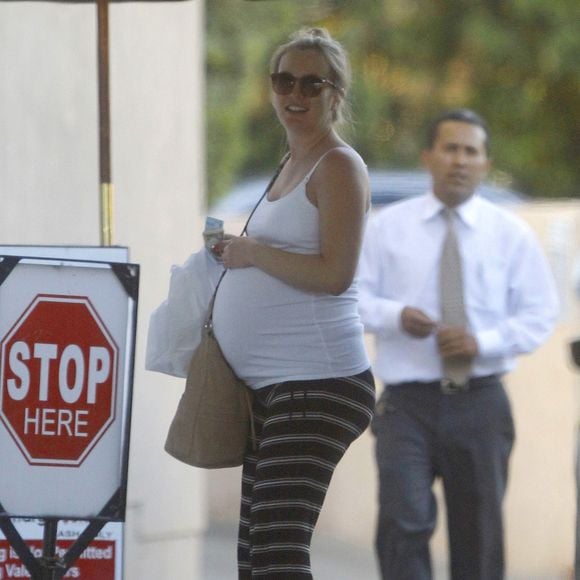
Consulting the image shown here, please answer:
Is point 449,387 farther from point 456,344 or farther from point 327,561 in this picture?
point 327,561

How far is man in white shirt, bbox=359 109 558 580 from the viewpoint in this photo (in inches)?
220

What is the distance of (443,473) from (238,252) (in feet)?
6.56

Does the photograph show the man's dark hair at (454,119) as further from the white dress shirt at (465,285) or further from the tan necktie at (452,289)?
the tan necktie at (452,289)

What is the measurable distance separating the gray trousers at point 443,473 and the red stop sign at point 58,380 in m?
1.86

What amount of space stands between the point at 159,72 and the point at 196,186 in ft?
1.68

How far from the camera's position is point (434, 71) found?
2433cm

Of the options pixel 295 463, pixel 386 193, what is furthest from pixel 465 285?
pixel 386 193

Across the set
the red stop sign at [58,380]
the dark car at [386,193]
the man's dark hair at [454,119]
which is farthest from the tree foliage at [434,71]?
the red stop sign at [58,380]

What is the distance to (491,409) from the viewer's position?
568 centimetres

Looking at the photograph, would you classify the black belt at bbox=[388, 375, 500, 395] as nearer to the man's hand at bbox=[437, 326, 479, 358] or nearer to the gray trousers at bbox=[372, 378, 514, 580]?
the gray trousers at bbox=[372, 378, 514, 580]

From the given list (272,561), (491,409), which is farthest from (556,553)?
(272,561)

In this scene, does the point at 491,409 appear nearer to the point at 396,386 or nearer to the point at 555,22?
the point at 396,386

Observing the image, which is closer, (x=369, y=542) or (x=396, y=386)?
(x=396, y=386)

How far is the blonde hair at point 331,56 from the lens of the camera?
13.6ft
